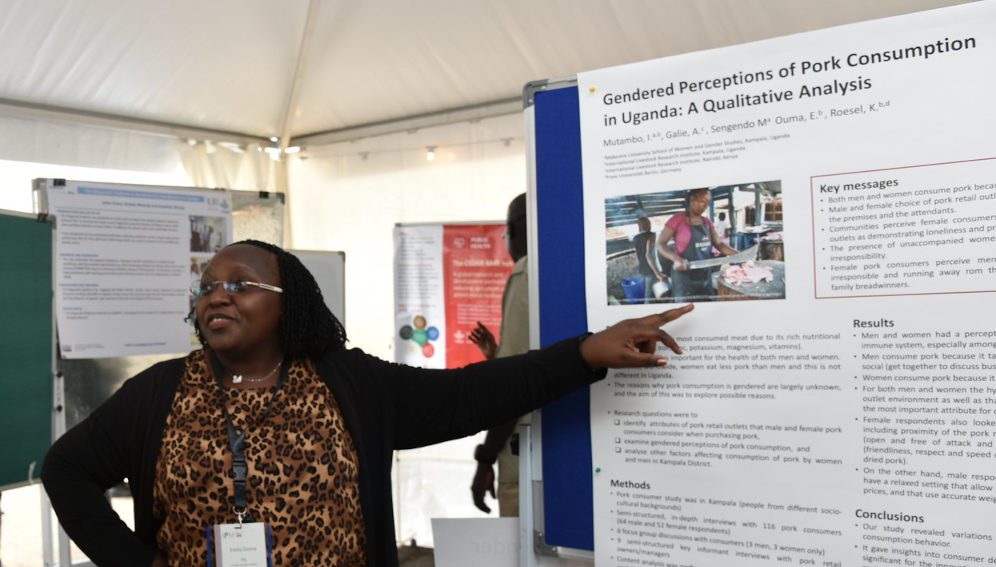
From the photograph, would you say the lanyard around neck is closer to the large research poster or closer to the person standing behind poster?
the large research poster

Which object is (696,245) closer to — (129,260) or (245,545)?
(245,545)

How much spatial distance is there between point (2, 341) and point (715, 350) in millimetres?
2742

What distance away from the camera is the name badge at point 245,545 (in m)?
1.53

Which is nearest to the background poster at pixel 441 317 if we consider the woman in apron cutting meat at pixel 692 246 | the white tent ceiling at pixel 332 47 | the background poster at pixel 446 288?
the background poster at pixel 446 288

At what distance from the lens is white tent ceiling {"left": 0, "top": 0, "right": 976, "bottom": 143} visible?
357 cm

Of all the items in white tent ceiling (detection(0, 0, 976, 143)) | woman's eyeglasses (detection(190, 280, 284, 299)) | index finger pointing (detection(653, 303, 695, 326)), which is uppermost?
white tent ceiling (detection(0, 0, 976, 143))

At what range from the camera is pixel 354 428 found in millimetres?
1666

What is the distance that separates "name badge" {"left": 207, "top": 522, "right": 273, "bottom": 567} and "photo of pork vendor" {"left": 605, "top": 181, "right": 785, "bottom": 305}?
86 cm

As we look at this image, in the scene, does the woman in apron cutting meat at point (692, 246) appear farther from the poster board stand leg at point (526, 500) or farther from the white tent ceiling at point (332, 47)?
the white tent ceiling at point (332, 47)

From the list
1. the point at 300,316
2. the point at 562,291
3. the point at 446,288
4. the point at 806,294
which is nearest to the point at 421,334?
the point at 446,288

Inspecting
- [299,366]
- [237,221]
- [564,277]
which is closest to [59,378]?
[237,221]

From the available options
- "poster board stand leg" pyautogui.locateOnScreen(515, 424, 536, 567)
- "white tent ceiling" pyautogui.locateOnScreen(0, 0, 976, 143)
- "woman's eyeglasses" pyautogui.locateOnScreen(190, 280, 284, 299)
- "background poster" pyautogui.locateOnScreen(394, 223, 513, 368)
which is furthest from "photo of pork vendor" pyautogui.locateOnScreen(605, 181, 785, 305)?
"background poster" pyautogui.locateOnScreen(394, 223, 513, 368)

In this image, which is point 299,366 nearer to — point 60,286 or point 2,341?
point 2,341

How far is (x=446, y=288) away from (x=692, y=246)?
334 cm
